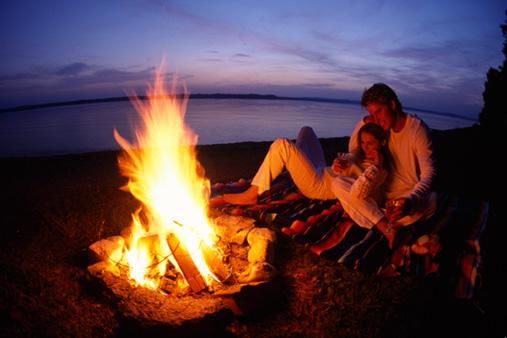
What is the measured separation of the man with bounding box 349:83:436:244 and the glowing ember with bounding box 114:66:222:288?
7.06 ft

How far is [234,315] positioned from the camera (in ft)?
10.5

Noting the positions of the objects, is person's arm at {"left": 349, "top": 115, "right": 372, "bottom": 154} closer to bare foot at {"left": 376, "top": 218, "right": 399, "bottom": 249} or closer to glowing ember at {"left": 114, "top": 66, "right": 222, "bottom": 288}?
bare foot at {"left": 376, "top": 218, "right": 399, "bottom": 249}

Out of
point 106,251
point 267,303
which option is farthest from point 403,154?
point 106,251

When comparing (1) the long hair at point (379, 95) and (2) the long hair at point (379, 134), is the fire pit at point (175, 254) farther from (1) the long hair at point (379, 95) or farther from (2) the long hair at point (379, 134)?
(1) the long hair at point (379, 95)

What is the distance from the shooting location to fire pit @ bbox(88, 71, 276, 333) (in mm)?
3086

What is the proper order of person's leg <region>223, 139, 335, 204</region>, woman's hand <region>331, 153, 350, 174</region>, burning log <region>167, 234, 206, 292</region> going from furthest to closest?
person's leg <region>223, 139, 335, 204</region>, woman's hand <region>331, 153, 350, 174</region>, burning log <region>167, 234, 206, 292</region>

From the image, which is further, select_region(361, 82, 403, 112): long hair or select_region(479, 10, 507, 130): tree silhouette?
select_region(479, 10, 507, 130): tree silhouette

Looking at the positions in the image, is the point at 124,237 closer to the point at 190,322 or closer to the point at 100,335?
the point at 100,335

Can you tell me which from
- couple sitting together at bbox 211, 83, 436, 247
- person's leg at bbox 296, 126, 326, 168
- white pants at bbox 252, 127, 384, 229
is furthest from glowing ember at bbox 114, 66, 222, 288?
person's leg at bbox 296, 126, 326, 168

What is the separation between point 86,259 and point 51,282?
496mm

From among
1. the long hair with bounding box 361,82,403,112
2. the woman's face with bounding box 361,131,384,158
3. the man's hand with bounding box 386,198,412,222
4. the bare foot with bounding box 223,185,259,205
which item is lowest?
the bare foot with bounding box 223,185,259,205

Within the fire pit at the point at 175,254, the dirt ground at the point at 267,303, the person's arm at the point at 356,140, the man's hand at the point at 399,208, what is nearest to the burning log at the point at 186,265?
the fire pit at the point at 175,254

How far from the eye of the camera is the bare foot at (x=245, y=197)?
5316 millimetres

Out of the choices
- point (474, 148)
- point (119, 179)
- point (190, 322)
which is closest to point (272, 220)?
point (190, 322)
